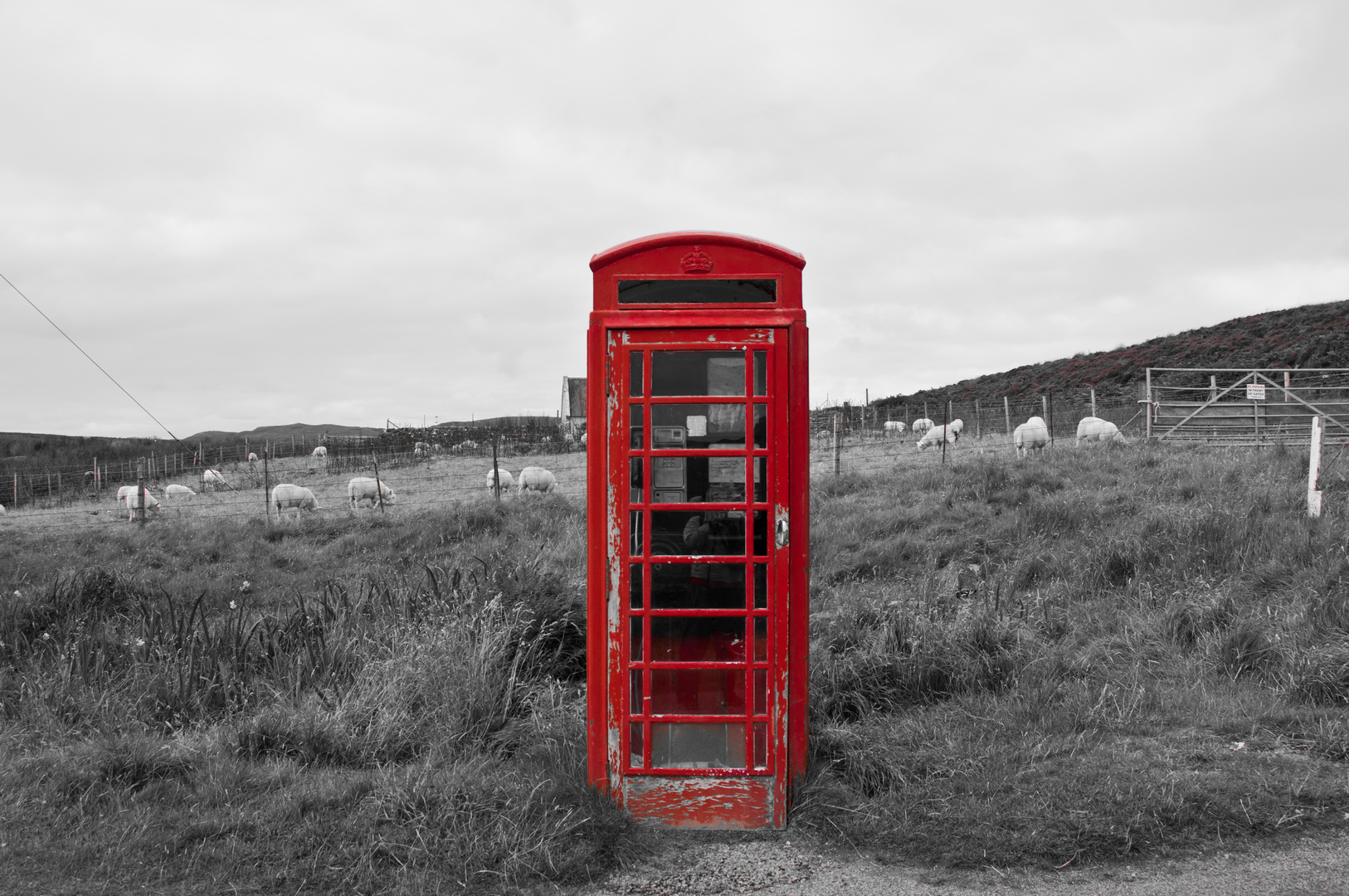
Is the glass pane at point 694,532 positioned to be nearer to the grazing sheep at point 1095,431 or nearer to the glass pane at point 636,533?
the glass pane at point 636,533

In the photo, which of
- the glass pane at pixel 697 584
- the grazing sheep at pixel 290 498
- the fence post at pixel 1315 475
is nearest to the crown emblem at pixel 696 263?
the glass pane at pixel 697 584

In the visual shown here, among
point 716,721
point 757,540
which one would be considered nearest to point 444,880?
point 716,721

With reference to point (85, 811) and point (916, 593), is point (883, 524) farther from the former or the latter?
point (85, 811)

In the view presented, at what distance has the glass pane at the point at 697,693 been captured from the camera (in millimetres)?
4105

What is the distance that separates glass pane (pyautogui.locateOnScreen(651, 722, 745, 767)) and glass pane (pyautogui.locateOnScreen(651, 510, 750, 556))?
0.78m

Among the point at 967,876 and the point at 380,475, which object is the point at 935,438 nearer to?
the point at 380,475

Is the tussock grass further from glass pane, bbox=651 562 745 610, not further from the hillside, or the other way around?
the hillside

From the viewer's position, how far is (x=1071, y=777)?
172 inches

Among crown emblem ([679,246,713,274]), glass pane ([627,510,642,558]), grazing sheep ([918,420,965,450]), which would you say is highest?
crown emblem ([679,246,713,274])

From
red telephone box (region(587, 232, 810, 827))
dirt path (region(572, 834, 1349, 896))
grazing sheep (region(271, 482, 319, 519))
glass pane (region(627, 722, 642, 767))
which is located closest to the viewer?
dirt path (region(572, 834, 1349, 896))

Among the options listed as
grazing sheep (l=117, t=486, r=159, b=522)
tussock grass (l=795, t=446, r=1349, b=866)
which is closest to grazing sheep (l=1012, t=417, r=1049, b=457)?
tussock grass (l=795, t=446, r=1349, b=866)

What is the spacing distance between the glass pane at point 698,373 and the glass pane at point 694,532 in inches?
20.7

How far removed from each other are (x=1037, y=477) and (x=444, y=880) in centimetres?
1168

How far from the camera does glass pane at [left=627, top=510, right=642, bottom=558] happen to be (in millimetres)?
4027
